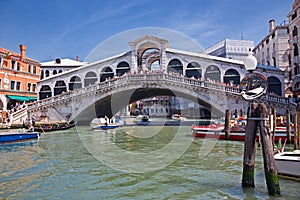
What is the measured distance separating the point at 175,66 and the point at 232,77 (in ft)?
12.3

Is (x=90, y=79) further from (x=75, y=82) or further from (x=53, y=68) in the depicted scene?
(x=53, y=68)

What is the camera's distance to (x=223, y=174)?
4.86 meters

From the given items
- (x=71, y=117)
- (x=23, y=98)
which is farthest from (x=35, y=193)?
(x=23, y=98)

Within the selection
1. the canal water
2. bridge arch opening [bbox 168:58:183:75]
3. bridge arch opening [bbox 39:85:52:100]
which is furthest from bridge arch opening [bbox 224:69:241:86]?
bridge arch opening [bbox 39:85:52:100]

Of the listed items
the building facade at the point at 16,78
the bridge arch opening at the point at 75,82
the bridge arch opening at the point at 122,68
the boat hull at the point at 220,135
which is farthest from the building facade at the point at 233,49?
the boat hull at the point at 220,135

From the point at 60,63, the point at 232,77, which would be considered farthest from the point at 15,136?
the point at 60,63

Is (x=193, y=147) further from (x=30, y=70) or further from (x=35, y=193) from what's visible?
(x=30, y=70)

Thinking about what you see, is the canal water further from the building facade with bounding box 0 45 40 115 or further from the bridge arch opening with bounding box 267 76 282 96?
the building facade with bounding box 0 45 40 115

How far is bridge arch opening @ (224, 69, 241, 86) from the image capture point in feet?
54.5

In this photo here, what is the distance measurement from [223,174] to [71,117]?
12974 mm

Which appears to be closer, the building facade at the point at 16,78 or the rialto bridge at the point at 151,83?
the rialto bridge at the point at 151,83

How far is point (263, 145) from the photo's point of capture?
11.5ft

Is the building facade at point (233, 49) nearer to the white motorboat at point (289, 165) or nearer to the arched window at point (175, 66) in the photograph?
the arched window at point (175, 66)

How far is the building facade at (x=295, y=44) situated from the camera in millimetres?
15672
